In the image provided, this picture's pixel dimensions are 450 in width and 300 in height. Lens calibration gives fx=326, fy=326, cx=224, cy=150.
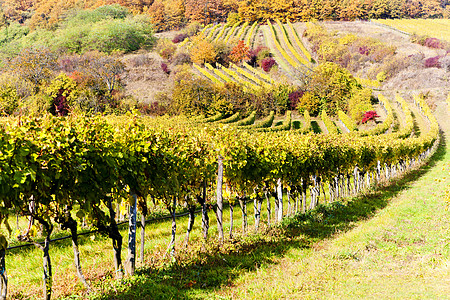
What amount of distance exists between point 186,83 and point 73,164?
55049 millimetres

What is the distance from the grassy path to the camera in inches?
211

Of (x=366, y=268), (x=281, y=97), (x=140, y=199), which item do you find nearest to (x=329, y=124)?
(x=281, y=97)

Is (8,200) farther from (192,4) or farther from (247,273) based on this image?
(192,4)

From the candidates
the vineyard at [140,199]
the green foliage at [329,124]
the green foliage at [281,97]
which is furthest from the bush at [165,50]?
the vineyard at [140,199]

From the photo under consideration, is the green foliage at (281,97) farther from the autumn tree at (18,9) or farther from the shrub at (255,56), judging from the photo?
the autumn tree at (18,9)

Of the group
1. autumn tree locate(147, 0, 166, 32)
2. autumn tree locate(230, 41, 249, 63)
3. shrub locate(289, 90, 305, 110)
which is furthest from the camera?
autumn tree locate(147, 0, 166, 32)

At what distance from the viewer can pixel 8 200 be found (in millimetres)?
4062

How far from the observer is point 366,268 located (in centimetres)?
663

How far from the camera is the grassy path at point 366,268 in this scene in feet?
17.6

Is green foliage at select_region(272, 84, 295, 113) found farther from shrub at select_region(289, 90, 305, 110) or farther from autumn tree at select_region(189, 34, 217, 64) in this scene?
autumn tree at select_region(189, 34, 217, 64)

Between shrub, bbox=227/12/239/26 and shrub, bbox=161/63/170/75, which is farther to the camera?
shrub, bbox=227/12/239/26

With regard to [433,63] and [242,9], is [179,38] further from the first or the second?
[433,63]

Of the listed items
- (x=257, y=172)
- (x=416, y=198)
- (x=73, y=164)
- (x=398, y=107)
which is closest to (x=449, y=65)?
(x=398, y=107)

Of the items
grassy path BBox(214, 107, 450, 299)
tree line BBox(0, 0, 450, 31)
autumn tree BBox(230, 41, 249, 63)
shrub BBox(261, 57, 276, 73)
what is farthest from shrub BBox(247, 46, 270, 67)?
grassy path BBox(214, 107, 450, 299)
